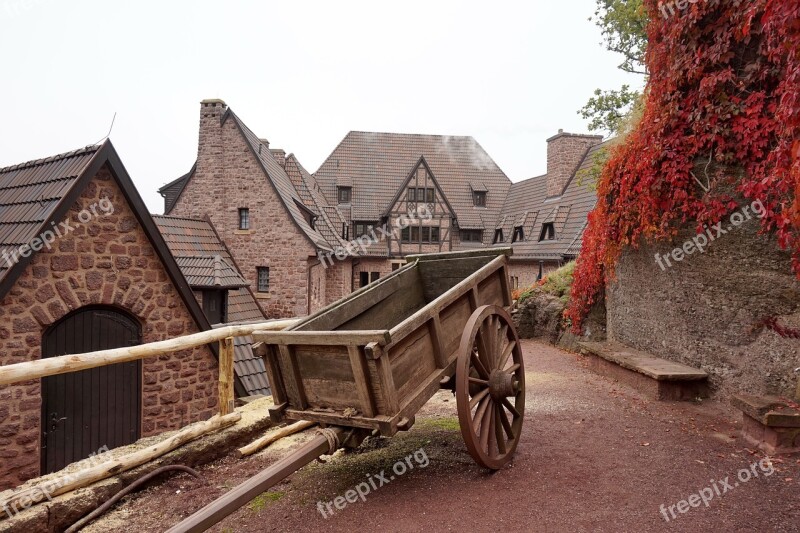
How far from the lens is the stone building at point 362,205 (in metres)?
20.6

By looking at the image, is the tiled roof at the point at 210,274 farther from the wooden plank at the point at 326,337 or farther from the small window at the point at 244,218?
the wooden plank at the point at 326,337

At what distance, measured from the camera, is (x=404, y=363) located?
12.1ft

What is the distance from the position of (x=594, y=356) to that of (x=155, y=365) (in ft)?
22.5

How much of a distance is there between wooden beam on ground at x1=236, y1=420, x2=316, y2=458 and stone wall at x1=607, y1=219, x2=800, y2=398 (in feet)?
16.3

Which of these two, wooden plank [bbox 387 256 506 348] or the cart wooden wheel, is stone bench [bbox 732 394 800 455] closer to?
the cart wooden wheel

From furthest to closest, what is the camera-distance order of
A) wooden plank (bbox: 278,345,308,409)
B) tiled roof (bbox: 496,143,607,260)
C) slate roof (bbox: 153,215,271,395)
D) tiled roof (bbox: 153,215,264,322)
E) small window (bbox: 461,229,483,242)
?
small window (bbox: 461,229,483,242) → tiled roof (bbox: 496,143,607,260) → tiled roof (bbox: 153,215,264,322) → slate roof (bbox: 153,215,271,395) → wooden plank (bbox: 278,345,308,409)

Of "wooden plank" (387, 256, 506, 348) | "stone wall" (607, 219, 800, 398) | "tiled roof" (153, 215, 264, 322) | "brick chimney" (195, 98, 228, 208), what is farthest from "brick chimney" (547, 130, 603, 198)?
"wooden plank" (387, 256, 506, 348)

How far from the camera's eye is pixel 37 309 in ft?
→ 19.2

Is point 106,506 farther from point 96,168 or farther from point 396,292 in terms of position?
point 96,168

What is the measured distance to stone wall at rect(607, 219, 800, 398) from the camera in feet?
18.7

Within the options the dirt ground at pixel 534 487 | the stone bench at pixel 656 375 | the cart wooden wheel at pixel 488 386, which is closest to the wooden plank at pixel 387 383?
the cart wooden wheel at pixel 488 386

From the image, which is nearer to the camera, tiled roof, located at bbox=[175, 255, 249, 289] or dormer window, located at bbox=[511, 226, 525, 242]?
tiled roof, located at bbox=[175, 255, 249, 289]

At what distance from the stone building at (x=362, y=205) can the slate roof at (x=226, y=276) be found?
1749 millimetres

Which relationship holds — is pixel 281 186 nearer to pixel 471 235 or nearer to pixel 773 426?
pixel 471 235
